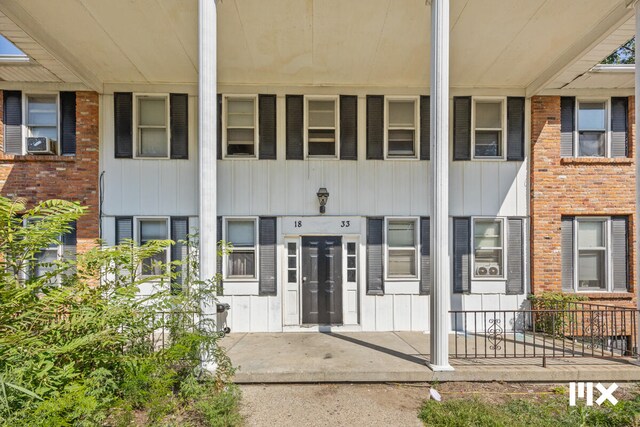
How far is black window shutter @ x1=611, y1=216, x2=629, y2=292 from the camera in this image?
741 cm

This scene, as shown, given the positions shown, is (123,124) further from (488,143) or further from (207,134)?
(488,143)

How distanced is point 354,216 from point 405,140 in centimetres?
210

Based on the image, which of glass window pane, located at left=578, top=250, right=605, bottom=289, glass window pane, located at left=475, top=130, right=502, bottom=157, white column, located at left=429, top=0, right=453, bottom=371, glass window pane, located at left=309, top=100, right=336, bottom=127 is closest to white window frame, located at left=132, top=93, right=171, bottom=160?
glass window pane, located at left=309, top=100, right=336, bottom=127

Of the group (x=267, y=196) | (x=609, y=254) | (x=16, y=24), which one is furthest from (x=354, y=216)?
(x=16, y=24)

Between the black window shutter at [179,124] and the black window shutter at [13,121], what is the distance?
3187 millimetres

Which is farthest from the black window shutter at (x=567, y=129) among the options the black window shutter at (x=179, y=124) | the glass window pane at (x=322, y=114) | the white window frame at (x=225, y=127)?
the black window shutter at (x=179, y=124)

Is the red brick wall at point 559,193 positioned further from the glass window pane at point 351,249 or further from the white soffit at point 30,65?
the white soffit at point 30,65

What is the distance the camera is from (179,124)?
24.2ft

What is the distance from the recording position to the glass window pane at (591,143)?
24.8 ft

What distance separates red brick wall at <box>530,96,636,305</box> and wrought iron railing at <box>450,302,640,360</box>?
75 centimetres

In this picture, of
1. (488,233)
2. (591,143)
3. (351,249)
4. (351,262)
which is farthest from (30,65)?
(591,143)

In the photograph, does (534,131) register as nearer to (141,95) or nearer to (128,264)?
(128,264)

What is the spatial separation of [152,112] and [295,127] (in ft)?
10.6

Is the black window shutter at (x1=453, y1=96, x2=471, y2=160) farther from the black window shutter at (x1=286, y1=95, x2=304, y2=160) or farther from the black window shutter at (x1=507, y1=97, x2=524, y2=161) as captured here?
the black window shutter at (x1=286, y1=95, x2=304, y2=160)
